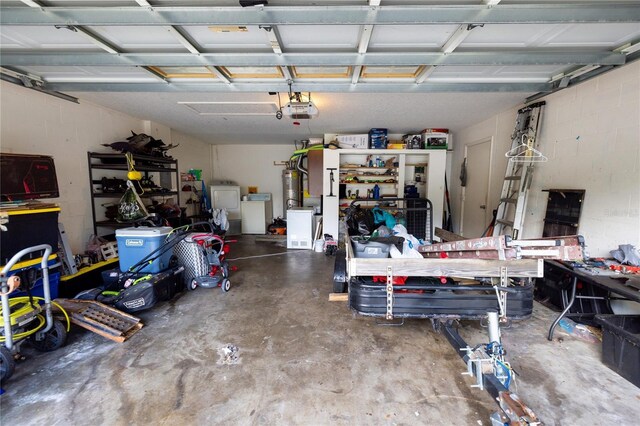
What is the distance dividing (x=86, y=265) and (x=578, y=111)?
6.04 metres

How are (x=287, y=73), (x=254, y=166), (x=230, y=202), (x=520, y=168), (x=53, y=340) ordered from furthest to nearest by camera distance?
(x=254, y=166) < (x=230, y=202) < (x=520, y=168) < (x=287, y=73) < (x=53, y=340)

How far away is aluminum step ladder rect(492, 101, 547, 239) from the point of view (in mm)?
3242

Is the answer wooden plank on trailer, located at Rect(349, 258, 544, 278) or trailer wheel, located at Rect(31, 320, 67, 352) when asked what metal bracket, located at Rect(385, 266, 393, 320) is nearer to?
wooden plank on trailer, located at Rect(349, 258, 544, 278)

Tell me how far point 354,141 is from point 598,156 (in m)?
3.64

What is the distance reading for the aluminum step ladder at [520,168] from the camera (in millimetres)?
3242

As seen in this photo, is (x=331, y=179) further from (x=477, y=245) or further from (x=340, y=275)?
(x=477, y=245)

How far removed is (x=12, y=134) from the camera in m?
2.72

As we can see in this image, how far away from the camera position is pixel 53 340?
6.85ft

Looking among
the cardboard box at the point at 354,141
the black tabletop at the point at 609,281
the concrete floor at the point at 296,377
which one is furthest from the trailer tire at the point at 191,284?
the black tabletop at the point at 609,281

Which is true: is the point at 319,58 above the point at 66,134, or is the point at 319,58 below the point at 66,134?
above

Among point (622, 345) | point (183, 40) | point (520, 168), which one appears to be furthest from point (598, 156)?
point (183, 40)

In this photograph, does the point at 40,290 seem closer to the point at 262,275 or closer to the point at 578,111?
the point at 262,275

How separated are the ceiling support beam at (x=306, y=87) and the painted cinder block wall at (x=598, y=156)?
0.42 meters

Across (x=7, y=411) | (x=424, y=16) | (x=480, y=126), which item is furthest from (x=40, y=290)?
(x=480, y=126)
